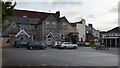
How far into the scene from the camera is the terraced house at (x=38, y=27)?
60750 mm

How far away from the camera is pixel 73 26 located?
2933 inches

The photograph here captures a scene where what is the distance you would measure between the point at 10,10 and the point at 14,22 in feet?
146

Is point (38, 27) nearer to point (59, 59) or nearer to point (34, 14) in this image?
point (34, 14)

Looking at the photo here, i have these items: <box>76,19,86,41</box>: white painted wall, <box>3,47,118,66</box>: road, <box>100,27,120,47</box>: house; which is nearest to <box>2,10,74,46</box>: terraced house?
<box>76,19,86,41</box>: white painted wall

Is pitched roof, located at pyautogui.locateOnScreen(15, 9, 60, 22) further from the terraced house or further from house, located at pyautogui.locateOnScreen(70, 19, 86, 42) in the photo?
house, located at pyautogui.locateOnScreen(70, 19, 86, 42)

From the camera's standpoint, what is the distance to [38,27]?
66125mm

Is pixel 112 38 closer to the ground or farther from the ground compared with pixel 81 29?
closer to the ground

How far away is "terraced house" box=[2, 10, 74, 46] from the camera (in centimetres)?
6075

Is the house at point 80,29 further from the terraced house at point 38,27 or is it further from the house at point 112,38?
the house at point 112,38

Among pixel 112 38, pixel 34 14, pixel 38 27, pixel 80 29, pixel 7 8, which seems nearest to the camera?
pixel 7 8

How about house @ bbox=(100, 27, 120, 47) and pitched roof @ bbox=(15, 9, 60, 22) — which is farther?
pitched roof @ bbox=(15, 9, 60, 22)

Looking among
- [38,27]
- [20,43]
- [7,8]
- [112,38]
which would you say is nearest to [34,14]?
[38,27]

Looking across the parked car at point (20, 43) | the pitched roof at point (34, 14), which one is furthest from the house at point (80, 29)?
the parked car at point (20, 43)

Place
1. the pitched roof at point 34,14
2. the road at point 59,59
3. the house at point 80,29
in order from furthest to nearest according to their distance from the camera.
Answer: the house at point 80,29
the pitched roof at point 34,14
the road at point 59,59
